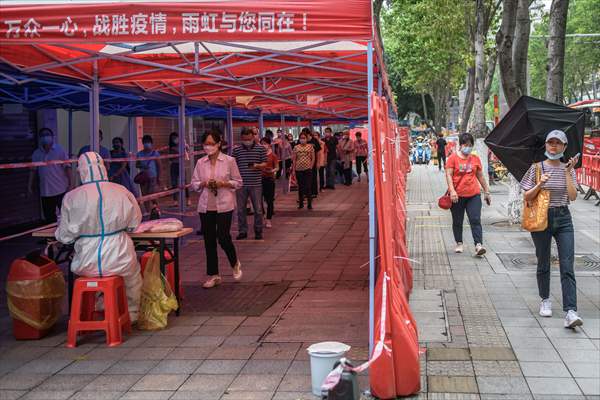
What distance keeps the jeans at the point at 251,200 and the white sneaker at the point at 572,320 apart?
6649 millimetres

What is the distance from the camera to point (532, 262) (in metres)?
10.8

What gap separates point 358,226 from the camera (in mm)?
15508

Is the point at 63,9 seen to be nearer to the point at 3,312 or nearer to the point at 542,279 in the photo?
the point at 3,312

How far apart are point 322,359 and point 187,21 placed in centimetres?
260

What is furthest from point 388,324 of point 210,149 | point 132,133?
point 132,133

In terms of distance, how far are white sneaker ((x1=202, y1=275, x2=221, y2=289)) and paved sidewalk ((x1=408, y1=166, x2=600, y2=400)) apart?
7.66 feet

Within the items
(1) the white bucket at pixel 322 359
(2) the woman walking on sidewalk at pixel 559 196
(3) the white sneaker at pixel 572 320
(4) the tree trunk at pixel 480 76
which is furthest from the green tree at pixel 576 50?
(1) the white bucket at pixel 322 359

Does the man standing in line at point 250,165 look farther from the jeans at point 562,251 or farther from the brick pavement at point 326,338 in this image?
the jeans at point 562,251

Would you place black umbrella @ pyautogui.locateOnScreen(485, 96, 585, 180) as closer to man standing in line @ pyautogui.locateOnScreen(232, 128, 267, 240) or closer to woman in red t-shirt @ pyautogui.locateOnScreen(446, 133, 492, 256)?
woman in red t-shirt @ pyautogui.locateOnScreen(446, 133, 492, 256)

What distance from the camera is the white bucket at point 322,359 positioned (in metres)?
5.34

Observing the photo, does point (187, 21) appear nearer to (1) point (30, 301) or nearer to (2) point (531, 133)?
(1) point (30, 301)

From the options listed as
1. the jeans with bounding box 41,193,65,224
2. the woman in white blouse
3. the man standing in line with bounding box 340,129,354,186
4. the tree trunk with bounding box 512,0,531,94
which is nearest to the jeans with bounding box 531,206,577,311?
the woman in white blouse

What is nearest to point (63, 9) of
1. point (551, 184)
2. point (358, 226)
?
point (551, 184)

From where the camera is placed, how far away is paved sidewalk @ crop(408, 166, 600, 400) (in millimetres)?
5660
